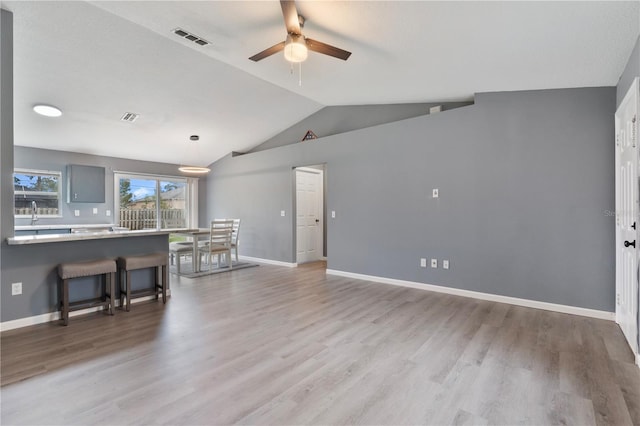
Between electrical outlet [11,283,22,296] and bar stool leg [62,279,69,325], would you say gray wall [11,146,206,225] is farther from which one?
bar stool leg [62,279,69,325]

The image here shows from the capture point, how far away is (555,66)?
9.85ft

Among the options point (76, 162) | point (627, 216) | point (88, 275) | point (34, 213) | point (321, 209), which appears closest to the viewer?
point (627, 216)

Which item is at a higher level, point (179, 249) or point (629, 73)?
point (629, 73)

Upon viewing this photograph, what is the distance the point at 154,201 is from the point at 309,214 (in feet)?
13.3

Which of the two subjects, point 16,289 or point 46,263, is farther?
point 46,263

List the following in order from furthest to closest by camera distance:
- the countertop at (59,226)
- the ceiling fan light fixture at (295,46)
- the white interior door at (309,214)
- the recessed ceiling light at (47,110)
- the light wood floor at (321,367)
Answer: the white interior door at (309,214), the countertop at (59,226), the recessed ceiling light at (47,110), the ceiling fan light fixture at (295,46), the light wood floor at (321,367)

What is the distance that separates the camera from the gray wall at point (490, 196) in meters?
3.39

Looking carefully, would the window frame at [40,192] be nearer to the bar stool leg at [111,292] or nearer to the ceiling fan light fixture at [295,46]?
the bar stool leg at [111,292]

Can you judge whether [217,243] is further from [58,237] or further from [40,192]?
[40,192]

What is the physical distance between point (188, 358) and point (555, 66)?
4.30 m

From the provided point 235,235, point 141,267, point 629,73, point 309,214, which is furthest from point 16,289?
point 629,73

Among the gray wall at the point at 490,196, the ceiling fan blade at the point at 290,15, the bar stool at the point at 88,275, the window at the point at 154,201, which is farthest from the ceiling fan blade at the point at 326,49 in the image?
the window at the point at 154,201

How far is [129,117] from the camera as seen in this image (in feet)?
17.3

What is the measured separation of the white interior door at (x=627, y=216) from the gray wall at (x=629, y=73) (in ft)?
0.46
